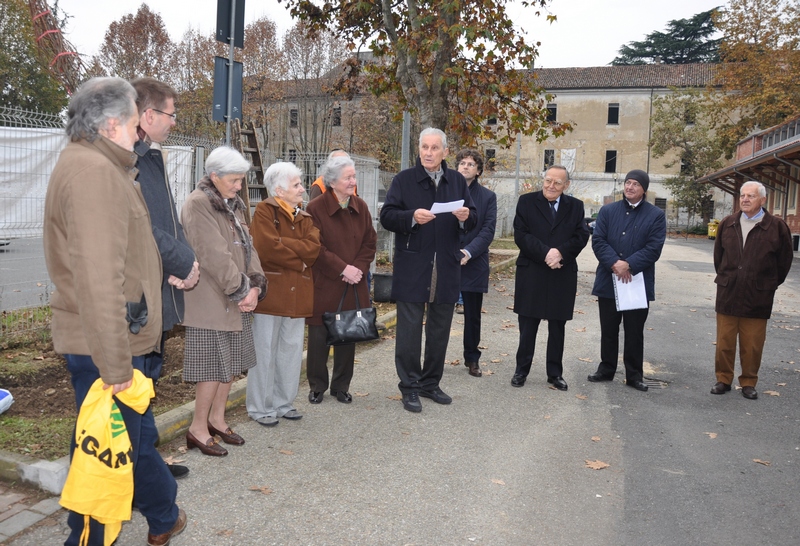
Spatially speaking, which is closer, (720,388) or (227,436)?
(227,436)

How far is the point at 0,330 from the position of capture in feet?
21.2

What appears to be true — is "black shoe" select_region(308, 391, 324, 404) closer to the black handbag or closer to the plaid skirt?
the black handbag

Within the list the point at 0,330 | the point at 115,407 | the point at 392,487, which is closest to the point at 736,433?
the point at 392,487

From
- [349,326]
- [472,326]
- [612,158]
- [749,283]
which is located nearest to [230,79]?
[349,326]

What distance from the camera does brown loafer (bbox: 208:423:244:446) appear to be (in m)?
4.81

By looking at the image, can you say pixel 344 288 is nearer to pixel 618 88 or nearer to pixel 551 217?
pixel 551 217

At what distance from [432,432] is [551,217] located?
8.54ft

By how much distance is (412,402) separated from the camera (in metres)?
5.79

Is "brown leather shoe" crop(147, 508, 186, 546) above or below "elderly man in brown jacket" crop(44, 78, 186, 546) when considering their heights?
below

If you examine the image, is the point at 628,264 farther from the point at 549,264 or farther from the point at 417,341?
the point at 417,341

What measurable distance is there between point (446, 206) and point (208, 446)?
8.54ft

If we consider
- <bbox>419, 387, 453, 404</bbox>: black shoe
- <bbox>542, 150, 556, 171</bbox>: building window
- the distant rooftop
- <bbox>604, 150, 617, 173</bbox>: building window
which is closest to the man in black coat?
<bbox>419, 387, 453, 404</bbox>: black shoe

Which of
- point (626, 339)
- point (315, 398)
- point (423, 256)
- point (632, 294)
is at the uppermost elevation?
point (423, 256)

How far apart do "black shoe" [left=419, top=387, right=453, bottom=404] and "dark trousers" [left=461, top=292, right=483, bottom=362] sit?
1136 mm
